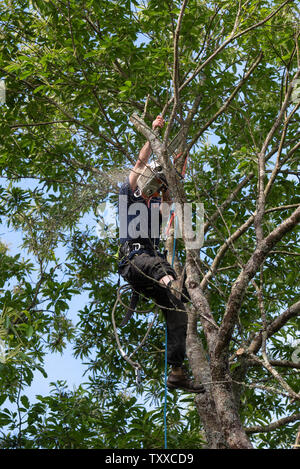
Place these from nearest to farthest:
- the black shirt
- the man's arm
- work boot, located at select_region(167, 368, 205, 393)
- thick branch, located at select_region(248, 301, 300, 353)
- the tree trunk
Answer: the tree trunk, thick branch, located at select_region(248, 301, 300, 353), work boot, located at select_region(167, 368, 205, 393), the man's arm, the black shirt

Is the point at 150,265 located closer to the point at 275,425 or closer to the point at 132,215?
the point at 132,215

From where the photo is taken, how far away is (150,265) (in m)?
3.96

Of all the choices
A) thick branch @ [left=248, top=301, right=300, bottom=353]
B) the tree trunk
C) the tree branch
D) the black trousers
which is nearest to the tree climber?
the black trousers

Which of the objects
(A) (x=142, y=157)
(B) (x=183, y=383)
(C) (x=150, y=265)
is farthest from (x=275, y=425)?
(A) (x=142, y=157)

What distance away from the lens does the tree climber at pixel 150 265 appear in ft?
12.8

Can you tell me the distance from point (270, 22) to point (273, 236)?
9.22ft

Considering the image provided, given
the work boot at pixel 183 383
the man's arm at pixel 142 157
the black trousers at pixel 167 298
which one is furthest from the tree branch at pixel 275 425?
the man's arm at pixel 142 157

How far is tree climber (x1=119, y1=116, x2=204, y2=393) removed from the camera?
3.90 m

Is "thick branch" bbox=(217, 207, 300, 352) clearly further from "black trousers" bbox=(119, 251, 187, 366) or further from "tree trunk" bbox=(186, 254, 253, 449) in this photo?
"black trousers" bbox=(119, 251, 187, 366)

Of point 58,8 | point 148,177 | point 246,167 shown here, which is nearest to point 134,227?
point 148,177

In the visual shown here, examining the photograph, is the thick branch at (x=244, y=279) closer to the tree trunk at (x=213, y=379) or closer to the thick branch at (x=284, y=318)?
the tree trunk at (x=213, y=379)

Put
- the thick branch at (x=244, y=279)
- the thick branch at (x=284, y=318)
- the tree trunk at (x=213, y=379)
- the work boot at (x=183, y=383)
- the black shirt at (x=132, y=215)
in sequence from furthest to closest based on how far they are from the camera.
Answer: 1. the black shirt at (x=132, y=215)
2. the work boot at (x=183, y=383)
3. the thick branch at (x=284, y=318)
4. the tree trunk at (x=213, y=379)
5. the thick branch at (x=244, y=279)

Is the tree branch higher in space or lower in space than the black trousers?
lower
